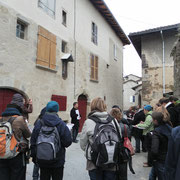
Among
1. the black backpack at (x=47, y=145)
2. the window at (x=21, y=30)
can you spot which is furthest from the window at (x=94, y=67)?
the black backpack at (x=47, y=145)

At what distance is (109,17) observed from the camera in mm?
13656

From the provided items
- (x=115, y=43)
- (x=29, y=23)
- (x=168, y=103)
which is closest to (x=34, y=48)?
(x=29, y=23)

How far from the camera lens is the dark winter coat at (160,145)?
2.60 metres

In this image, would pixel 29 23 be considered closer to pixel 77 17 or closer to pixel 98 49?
pixel 77 17

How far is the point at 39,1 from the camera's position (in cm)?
753

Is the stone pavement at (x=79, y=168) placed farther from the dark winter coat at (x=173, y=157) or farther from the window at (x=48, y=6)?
the window at (x=48, y=6)

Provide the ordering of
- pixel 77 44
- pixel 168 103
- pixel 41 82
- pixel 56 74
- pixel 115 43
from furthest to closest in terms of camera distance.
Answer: pixel 115 43 → pixel 77 44 → pixel 56 74 → pixel 41 82 → pixel 168 103

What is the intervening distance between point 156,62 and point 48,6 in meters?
7.73

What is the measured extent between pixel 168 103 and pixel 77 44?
6.94 metres

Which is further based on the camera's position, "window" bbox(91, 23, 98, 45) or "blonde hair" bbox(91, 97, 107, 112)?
"window" bbox(91, 23, 98, 45)

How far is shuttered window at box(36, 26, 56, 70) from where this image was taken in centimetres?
738

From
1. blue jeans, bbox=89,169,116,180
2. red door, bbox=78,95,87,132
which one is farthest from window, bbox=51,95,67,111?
blue jeans, bbox=89,169,116,180

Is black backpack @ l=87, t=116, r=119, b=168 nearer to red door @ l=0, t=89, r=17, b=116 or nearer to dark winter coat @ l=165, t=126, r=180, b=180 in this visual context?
dark winter coat @ l=165, t=126, r=180, b=180

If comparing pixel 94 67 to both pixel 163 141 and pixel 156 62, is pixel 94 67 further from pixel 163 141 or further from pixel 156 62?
pixel 163 141
